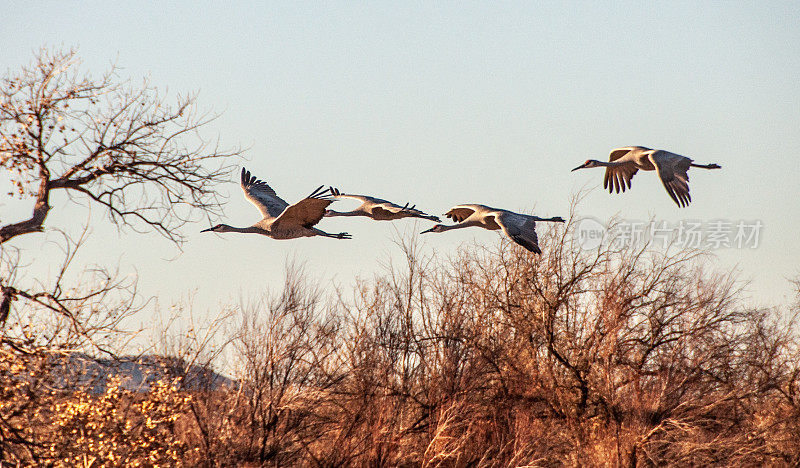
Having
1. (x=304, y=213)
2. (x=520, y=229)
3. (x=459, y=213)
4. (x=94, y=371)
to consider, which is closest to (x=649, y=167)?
(x=520, y=229)

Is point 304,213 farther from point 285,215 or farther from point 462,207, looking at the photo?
point 462,207

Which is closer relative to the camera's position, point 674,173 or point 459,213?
point 674,173

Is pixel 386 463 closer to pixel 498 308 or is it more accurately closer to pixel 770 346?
pixel 498 308

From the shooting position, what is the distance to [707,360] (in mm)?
25422

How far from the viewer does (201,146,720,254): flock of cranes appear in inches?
599

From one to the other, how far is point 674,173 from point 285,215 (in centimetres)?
556

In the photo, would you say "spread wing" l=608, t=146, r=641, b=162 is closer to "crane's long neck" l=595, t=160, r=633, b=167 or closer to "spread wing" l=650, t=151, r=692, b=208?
"crane's long neck" l=595, t=160, r=633, b=167

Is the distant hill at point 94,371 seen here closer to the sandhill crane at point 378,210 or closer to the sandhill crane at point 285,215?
the sandhill crane at point 285,215

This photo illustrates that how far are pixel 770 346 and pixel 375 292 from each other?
1080 centimetres

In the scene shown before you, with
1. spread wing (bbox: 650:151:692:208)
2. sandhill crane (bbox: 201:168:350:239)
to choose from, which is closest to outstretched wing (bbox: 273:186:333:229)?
sandhill crane (bbox: 201:168:350:239)

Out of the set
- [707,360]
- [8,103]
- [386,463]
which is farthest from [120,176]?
[707,360]

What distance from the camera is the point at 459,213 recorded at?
750 inches

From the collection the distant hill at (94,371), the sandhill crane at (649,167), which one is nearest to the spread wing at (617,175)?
the sandhill crane at (649,167)

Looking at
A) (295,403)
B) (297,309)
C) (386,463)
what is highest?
(297,309)
